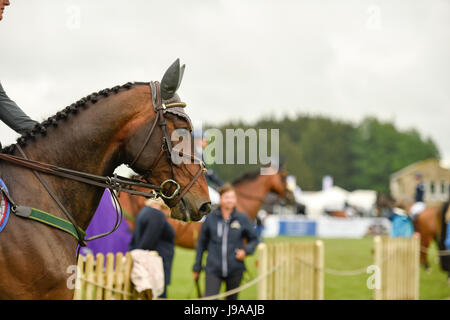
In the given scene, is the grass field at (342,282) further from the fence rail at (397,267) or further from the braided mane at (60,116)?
the braided mane at (60,116)

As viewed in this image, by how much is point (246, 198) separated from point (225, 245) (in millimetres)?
5125

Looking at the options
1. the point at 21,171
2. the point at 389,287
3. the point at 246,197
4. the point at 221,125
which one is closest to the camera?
the point at 21,171

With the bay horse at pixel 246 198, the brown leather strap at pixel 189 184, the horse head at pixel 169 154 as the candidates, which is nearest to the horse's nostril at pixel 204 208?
the horse head at pixel 169 154

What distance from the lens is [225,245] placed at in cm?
698

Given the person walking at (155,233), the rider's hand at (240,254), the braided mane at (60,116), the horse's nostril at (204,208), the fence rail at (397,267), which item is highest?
the braided mane at (60,116)

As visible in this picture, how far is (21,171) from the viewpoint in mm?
3225

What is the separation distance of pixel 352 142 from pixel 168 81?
7281 centimetres

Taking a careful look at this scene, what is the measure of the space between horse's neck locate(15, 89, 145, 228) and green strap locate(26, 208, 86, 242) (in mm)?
101

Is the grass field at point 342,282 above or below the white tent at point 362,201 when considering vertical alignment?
below

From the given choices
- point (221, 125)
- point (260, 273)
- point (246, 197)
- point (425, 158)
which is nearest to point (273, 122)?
point (221, 125)

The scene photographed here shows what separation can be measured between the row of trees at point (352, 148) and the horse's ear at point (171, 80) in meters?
64.8

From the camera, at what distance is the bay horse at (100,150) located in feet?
10.6

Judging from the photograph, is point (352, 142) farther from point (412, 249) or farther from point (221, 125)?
point (412, 249)
